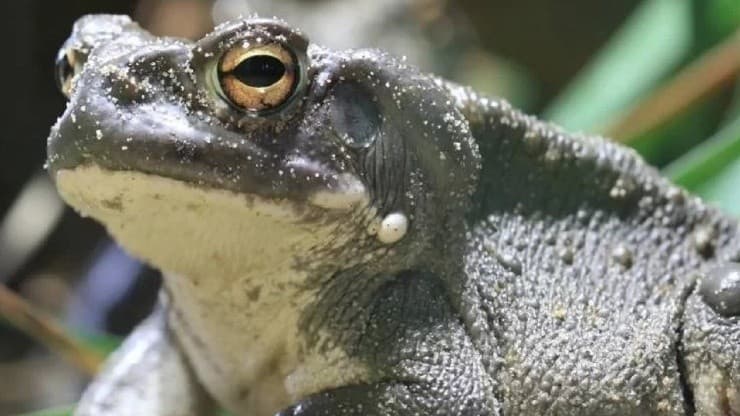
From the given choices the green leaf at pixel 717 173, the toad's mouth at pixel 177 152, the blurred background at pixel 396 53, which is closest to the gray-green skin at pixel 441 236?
the toad's mouth at pixel 177 152

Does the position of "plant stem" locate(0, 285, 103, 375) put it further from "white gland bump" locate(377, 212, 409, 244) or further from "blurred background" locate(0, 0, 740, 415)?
"white gland bump" locate(377, 212, 409, 244)

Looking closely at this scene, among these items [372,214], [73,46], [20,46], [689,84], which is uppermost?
[20,46]

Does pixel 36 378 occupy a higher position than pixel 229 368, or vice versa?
pixel 36 378

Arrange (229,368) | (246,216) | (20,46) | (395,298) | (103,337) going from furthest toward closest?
(20,46)
(103,337)
(229,368)
(395,298)
(246,216)

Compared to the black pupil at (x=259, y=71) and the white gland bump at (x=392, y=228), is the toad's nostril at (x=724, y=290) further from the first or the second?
the black pupil at (x=259, y=71)

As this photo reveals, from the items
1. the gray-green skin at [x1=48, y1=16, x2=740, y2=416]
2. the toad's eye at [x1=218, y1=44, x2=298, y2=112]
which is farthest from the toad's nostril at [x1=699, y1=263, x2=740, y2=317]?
the toad's eye at [x1=218, y1=44, x2=298, y2=112]

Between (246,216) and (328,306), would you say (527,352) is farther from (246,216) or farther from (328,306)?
(246,216)

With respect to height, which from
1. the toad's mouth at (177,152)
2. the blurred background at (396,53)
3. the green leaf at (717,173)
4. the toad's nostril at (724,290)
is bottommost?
the toad's mouth at (177,152)

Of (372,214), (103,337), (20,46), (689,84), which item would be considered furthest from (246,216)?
(20,46)
